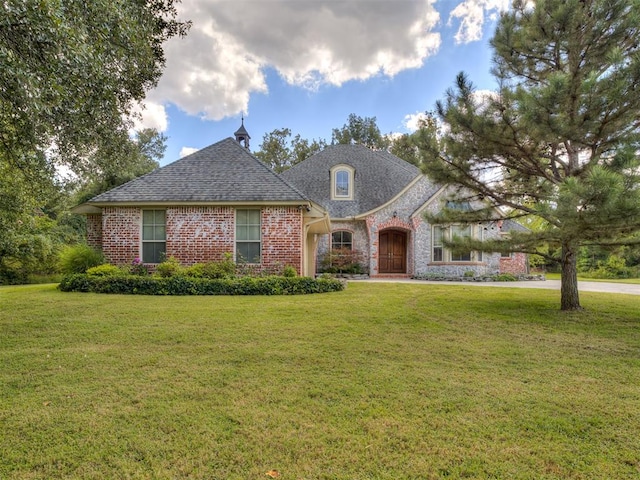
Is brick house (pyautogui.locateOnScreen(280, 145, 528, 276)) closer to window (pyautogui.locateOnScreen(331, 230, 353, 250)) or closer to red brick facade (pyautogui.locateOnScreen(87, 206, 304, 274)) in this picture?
window (pyautogui.locateOnScreen(331, 230, 353, 250))

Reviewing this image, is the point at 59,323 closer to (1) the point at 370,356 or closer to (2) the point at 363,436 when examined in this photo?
(1) the point at 370,356

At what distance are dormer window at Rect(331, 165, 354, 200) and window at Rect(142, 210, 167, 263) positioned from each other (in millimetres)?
Result: 9511

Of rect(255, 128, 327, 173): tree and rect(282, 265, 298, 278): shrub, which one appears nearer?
rect(282, 265, 298, 278): shrub

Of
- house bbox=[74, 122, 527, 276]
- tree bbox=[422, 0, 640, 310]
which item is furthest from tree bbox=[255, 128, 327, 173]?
tree bbox=[422, 0, 640, 310]

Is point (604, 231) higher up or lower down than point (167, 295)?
higher up

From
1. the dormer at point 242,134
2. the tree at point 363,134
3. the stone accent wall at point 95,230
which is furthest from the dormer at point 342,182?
the tree at point 363,134

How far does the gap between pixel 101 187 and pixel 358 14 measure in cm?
2151

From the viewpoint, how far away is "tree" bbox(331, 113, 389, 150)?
1319 inches

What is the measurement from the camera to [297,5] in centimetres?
1084

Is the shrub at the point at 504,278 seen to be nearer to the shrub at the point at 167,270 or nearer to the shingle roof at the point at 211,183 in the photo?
the shingle roof at the point at 211,183

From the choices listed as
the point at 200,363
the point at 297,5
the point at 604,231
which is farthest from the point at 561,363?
the point at 297,5

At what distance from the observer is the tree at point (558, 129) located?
5.61 meters

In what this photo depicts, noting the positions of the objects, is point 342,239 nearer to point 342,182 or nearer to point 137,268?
point 342,182

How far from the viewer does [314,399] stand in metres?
3.22
